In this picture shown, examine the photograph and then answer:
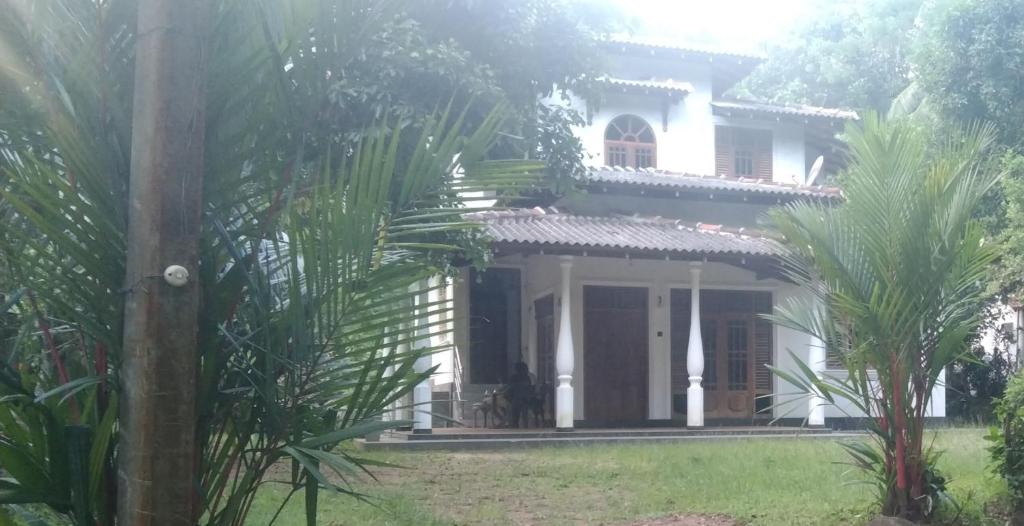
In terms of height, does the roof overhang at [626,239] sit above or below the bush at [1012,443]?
above

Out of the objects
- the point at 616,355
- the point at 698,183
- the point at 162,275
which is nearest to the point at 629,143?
the point at 698,183

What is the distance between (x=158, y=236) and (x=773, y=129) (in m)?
20.0

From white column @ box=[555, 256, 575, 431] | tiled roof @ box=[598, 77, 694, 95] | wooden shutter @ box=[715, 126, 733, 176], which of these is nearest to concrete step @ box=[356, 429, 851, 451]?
white column @ box=[555, 256, 575, 431]

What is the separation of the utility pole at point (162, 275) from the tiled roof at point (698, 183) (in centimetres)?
1463

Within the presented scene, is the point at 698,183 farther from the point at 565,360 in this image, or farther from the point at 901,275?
the point at 901,275

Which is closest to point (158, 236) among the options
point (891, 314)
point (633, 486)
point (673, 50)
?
point (891, 314)

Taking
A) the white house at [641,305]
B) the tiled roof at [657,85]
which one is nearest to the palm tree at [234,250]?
the white house at [641,305]

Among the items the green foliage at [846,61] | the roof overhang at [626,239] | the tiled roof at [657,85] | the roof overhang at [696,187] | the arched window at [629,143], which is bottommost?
the roof overhang at [626,239]

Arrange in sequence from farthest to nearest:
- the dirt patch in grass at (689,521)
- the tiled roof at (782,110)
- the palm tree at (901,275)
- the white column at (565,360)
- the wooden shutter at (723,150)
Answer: the wooden shutter at (723,150), the tiled roof at (782,110), the white column at (565,360), the dirt patch in grass at (689,521), the palm tree at (901,275)

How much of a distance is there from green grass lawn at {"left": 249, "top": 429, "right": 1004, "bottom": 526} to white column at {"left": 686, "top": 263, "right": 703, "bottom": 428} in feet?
11.2

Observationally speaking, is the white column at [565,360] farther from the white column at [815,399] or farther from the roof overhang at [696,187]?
the white column at [815,399]

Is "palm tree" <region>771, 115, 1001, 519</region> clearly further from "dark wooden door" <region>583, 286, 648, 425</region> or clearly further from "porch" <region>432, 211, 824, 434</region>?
"dark wooden door" <region>583, 286, 648, 425</region>

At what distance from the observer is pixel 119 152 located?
2674 mm

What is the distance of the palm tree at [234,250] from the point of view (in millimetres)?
2592
